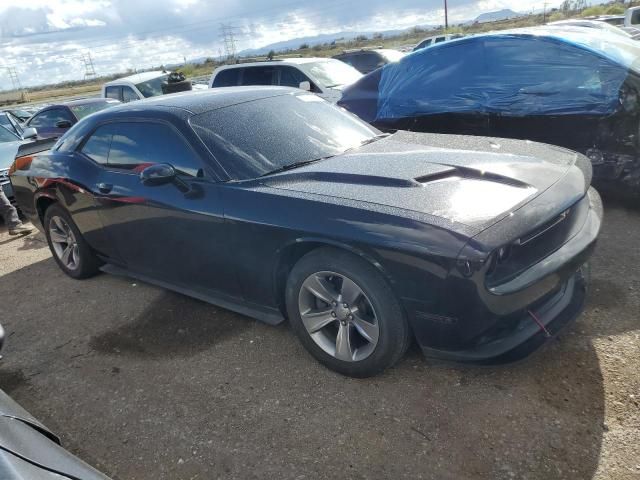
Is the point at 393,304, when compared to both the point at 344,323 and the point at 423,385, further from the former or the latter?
the point at 423,385

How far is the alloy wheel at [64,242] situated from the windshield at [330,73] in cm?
598

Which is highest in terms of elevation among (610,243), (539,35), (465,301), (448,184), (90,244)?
(539,35)

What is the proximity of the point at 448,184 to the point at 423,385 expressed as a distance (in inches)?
43.6

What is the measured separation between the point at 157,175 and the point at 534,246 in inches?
89.0

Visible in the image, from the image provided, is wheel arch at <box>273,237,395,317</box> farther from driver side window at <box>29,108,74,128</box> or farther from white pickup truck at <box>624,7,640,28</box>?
white pickup truck at <box>624,7,640,28</box>

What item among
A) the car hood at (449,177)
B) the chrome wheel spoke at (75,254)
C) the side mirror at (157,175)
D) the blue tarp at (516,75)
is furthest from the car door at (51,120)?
the car hood at (449,177)

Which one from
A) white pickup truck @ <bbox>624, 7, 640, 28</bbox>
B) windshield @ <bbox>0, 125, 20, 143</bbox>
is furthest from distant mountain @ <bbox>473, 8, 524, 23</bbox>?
windshield @ <bbox>0, 125, 20, 143</bbox>

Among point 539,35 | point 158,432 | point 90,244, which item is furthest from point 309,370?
point 539,35

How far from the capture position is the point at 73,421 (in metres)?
2.93

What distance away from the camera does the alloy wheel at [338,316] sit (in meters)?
2.75

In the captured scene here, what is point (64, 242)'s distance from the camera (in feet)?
16.1

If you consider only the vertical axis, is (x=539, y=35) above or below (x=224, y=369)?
above

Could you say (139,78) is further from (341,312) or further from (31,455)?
(31,455)

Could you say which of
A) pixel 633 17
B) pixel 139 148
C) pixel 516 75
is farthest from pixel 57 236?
pixel 633 17
